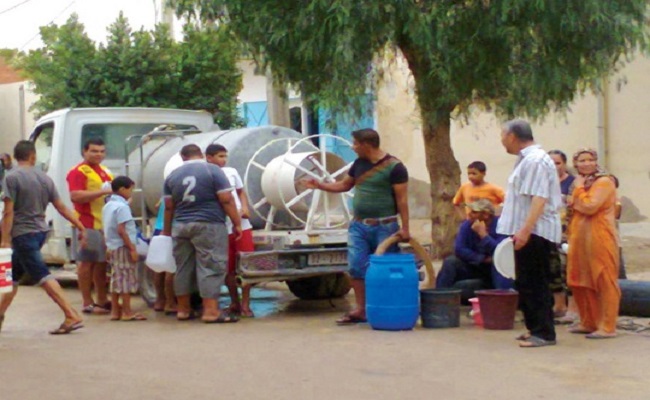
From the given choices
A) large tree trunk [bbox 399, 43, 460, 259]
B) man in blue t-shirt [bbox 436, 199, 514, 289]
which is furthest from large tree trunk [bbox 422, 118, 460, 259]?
man in blue t-shirt [bbox 436, 199, 514, 289]

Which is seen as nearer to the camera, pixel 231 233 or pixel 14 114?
pixel 231 233

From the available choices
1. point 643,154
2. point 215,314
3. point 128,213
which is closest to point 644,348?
point 215,314

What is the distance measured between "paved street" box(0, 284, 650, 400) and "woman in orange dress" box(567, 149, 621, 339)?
0.24 meters

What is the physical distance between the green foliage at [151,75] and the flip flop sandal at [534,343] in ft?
36.6

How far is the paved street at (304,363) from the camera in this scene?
7574mm

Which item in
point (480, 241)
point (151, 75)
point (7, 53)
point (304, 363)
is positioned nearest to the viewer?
point (304, 363)

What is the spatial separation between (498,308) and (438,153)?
399cm

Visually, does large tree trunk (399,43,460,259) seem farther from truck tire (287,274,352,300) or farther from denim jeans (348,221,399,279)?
denim jeans (348,221,399,279)

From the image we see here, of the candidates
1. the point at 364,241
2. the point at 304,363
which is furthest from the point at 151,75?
the point at 304,363

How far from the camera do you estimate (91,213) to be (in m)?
12.0

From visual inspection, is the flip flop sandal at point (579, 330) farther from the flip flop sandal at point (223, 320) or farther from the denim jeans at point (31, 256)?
the denim jeans at point (31, 256)

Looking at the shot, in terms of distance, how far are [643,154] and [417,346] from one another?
11443mm

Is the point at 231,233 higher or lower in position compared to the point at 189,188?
lower

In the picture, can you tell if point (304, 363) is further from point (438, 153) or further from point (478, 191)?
point (438, 153)
